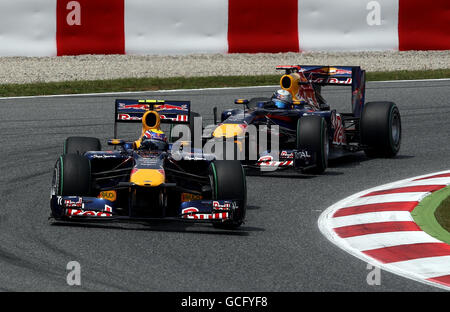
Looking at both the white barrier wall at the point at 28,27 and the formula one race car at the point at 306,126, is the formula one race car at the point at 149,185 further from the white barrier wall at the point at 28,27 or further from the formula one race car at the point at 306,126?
the white barrier wall at the point at 28,27

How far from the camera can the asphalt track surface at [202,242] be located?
25.8ft

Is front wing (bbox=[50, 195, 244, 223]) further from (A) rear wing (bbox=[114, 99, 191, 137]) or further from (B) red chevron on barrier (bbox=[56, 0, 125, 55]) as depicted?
(B) red chevron on barrier (bbox=[56, 0, 125, 55])

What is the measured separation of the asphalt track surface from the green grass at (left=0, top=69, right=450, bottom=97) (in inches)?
138

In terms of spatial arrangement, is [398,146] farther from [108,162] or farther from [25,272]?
[25,272]

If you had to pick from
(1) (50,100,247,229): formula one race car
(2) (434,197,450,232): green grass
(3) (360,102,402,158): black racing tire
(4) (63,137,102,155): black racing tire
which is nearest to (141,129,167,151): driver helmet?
(1) (50,100,247,229): formula one race car

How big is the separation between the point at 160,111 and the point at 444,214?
320cm

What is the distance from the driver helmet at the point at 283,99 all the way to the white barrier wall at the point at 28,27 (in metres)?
6.72

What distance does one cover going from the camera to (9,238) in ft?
30.3

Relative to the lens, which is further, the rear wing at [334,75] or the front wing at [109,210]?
the rear wing at [334,75]

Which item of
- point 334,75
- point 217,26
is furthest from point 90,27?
point 334,75

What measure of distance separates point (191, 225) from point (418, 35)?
1131 centimetres

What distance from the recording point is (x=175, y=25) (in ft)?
64.8

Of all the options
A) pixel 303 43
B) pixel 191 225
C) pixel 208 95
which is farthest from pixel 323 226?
pixel 303 43

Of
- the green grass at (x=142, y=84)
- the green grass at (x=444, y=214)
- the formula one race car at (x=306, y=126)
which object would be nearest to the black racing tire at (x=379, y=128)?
the formula one race car at (x=306, y=126)
